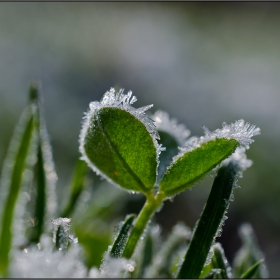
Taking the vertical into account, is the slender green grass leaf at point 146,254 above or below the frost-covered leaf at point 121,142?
below

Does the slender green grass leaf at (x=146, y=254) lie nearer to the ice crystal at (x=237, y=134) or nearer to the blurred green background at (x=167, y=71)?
the ice crystal at (x=237, y=134)

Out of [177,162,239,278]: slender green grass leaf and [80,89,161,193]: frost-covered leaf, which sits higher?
[80,89,161,193]: frost-covered leaf

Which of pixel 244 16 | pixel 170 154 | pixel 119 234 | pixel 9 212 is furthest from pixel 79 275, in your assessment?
pixel 244 16

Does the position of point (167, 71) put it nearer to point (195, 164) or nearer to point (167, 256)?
point (167, 256)

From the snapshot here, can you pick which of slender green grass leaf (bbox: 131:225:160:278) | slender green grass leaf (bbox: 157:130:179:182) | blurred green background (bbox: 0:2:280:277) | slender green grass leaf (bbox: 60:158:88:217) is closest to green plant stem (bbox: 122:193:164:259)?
slender green grass leaf (bbox: 157:130:179:182)

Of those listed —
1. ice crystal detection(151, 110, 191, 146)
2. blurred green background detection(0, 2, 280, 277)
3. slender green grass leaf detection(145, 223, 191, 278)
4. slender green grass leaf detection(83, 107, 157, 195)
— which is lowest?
slender green grass leaf detection(145, 223, 191, 278)

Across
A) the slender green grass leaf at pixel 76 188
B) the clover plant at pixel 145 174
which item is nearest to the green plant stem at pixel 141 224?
the clover plant at pixel 145 174

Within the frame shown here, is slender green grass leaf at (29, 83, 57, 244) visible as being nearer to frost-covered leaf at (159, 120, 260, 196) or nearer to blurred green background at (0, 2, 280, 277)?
frost-covered leaf at (159, 120, 260, 196)

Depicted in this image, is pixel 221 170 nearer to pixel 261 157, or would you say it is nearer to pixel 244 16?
pixel 261 157
